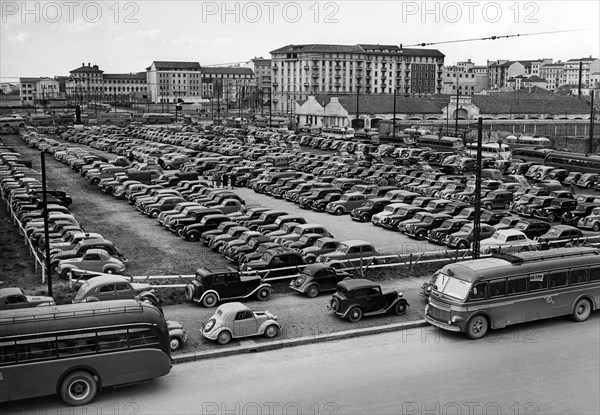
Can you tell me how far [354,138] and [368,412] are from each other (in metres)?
69.6

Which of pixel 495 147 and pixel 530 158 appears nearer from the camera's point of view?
pixel 530 158

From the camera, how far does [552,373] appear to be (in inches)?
568

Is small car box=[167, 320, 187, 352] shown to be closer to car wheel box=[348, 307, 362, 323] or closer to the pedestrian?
car wheel box=[348, 307, 362, 323]

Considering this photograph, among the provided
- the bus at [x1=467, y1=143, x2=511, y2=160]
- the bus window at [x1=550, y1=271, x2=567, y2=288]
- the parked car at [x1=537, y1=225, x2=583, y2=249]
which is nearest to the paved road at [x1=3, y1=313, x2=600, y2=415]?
the bus window at [x1=550, y1=271, x2=567, y2=288]

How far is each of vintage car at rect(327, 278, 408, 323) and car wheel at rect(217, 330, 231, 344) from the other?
3403 mm

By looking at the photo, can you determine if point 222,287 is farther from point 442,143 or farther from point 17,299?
point 442,143

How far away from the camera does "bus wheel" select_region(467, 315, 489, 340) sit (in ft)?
55.1

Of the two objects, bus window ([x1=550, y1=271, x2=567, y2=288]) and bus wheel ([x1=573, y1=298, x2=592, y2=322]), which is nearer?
bus window ([x1=550, y1=271, x2=567, y2=288])

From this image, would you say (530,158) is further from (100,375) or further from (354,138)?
(100,375)

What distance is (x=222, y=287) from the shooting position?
19.9 m

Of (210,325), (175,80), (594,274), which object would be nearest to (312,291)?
(210,325)

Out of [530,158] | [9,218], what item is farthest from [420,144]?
[9,218]

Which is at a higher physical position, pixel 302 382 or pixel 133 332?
pixel 133 332

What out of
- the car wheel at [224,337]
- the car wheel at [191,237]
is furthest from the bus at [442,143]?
the car wheel at [224,337]
